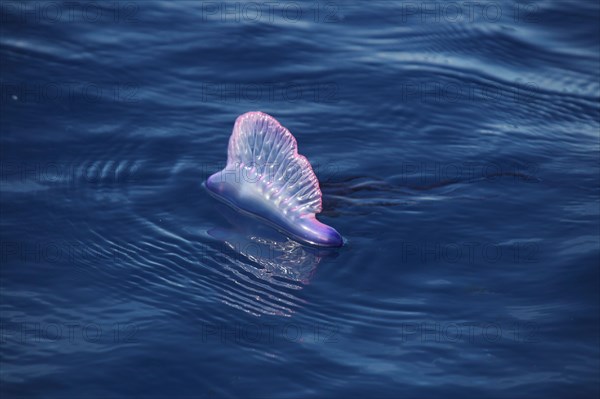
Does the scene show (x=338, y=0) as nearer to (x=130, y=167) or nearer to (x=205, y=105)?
(x=205, y=105)

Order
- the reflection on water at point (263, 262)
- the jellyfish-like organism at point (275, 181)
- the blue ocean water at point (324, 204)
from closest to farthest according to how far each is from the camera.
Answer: the blue ocean water at point (324, 204) → the reflection on water at point (263, 262) → the jellyfish-like organism at point (275, 181)

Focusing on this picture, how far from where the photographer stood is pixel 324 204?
6371mm

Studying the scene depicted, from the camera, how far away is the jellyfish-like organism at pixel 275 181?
5.93 metres

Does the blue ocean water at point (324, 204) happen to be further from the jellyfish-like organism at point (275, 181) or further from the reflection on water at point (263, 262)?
the jellyfish-like organism at point (275, 181)

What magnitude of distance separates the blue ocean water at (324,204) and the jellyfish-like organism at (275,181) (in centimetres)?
12

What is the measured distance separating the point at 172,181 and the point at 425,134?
2095 millimetres

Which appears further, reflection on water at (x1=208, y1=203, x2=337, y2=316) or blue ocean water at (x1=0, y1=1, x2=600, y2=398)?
reflection on water at (x1=208, y1=203, x2=337, y2=316)

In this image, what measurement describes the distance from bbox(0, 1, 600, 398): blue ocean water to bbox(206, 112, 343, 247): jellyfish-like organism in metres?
0.12

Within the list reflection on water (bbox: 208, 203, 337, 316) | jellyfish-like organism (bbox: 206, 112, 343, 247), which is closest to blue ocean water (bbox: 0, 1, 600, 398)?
reflection on water (bbox: 208, 203, 337, 316)

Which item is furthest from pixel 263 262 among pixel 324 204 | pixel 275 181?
pixel 324 204

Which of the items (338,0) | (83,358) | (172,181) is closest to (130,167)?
(172,181)

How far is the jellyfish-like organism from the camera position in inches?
233

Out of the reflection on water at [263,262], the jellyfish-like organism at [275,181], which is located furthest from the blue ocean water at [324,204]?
the jellyfish-like organism at [275,181]

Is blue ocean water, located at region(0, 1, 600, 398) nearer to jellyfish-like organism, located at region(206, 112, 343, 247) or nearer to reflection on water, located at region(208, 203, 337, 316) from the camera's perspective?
reflection on water, located at region(208, 203, 337, 316)
